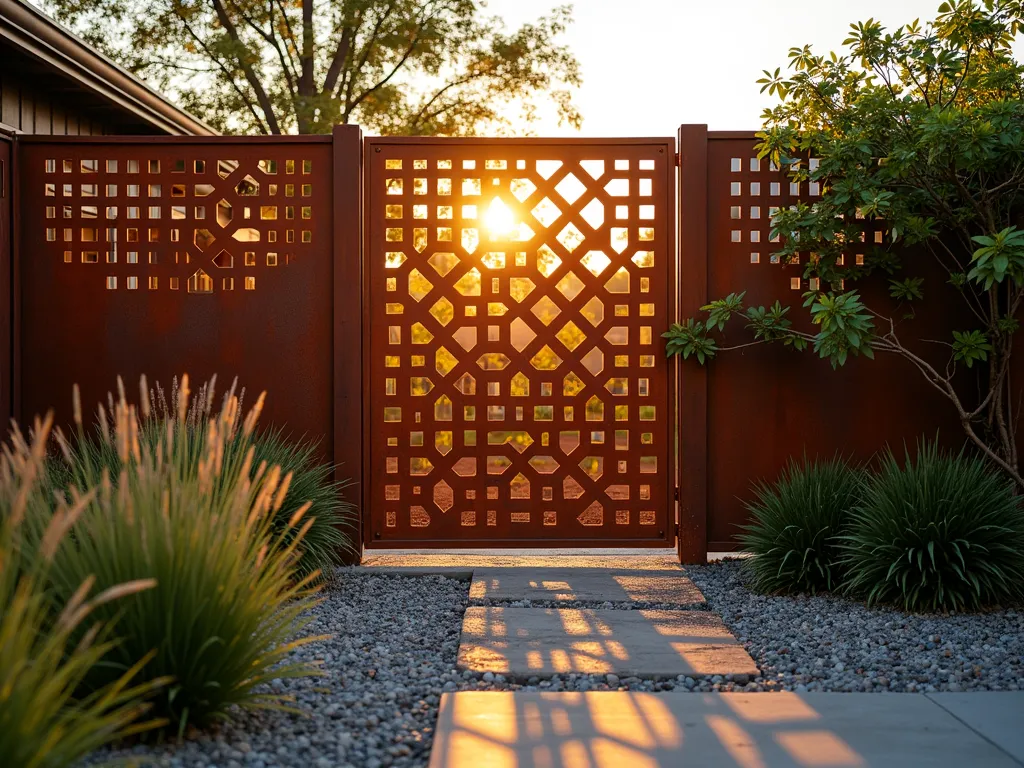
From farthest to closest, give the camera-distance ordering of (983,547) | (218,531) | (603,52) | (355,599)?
1. (603,52)
2. (355,599)
3. (983,547)
4. (218,531)

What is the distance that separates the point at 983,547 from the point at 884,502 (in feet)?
1.32

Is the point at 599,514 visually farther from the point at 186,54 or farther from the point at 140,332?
the point at 186,54

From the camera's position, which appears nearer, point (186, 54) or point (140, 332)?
point (140, 332)

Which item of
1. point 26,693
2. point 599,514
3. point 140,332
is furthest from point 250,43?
point 26,693

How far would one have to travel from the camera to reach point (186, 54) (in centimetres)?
1559

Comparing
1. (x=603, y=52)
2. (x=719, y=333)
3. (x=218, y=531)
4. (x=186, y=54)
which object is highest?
(x=186, y=54)

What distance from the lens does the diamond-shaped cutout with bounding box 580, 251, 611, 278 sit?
17.0ft

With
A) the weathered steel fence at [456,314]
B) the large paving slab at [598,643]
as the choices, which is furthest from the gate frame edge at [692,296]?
the large paving slab at [598,643]

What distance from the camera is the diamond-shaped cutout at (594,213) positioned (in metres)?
5.17

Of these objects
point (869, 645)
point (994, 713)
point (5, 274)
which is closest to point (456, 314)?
point (5, 274)

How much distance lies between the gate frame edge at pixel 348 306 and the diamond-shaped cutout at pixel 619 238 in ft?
4.15

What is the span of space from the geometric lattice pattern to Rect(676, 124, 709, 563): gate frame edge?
1.84m

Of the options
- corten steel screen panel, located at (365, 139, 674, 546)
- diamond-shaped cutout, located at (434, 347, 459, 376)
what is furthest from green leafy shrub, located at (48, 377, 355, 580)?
diamond-shaped cutout, located at (434, 347, 459, 376)

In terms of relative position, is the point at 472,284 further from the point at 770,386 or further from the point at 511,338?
the point at 770,386
